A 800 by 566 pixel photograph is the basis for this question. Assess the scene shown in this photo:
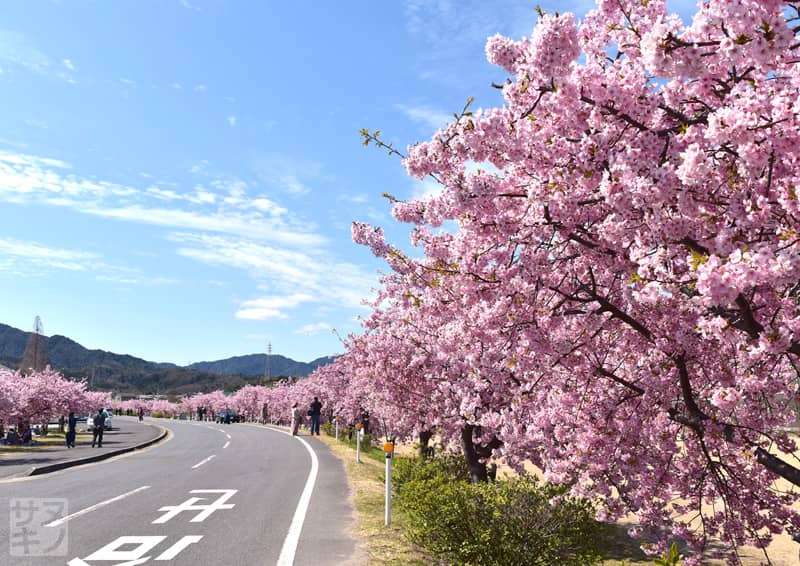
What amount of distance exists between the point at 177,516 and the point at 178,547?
2338 millimetres

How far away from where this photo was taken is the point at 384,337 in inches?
622

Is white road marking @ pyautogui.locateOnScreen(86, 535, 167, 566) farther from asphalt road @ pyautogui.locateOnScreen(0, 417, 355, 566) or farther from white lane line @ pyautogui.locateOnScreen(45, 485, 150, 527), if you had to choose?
white lane line @ pyautogui.locateOnScreen(45, 485, 150, 527)

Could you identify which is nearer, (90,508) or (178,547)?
(178,547)

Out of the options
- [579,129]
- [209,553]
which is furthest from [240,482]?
[579,129]

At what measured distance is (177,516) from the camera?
10117 mm

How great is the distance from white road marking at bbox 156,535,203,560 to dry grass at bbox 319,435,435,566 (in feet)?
8.07

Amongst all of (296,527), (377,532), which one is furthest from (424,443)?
(296,527)

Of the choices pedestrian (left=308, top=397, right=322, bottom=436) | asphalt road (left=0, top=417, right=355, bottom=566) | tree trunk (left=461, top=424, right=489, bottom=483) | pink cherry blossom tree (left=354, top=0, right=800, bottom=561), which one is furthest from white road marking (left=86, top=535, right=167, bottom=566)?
pedestrian (left=308, top=397, right=322, bottom=436)

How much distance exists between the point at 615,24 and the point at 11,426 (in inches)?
1751

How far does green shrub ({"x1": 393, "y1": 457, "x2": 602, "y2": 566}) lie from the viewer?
704 centimetres

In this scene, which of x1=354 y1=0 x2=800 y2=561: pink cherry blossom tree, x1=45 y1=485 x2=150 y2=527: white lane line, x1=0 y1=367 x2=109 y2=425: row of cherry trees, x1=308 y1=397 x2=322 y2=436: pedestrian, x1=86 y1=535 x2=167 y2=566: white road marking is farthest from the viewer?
x1=308 y1=397 x2=322 y2=436: pedestrian

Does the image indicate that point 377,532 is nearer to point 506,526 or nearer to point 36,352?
point 506,526

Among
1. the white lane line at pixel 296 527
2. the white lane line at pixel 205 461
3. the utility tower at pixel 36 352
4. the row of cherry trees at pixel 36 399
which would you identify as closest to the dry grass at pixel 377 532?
the white lane line at pixel 296 527

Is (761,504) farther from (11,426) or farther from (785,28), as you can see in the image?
(11,426)
